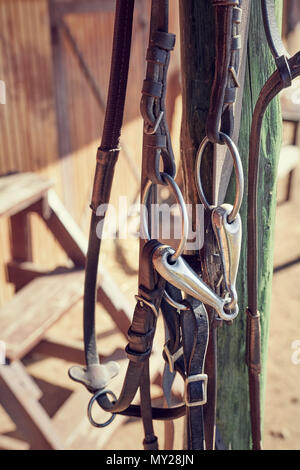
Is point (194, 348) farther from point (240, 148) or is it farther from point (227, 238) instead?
point (240, 148)

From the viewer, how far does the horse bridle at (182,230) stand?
68 cm

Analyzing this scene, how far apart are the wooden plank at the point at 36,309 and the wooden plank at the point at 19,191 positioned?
372 mm

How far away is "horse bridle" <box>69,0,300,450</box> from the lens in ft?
2.24

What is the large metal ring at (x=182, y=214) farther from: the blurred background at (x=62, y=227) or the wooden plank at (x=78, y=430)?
the wooden plank at (x=78, y=430)

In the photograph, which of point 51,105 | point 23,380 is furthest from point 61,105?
point 23,380

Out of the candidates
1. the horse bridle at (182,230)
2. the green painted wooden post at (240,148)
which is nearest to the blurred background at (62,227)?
the green painted wooden post at (240,148)

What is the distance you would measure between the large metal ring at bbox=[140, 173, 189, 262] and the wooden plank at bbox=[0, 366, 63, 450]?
4.10 feet

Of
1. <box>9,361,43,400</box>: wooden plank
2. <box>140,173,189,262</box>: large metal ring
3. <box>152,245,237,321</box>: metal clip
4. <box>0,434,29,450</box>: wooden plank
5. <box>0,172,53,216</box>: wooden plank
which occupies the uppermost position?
<box>140,173,189,262</box>: large metal ring

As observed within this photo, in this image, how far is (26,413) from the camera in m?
1.79

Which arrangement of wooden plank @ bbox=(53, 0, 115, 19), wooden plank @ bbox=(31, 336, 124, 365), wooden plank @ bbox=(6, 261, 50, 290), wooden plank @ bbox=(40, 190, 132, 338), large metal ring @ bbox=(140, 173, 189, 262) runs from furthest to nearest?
wooden plank @ bbox=(53, 0, 115, 19) → wooden plank @ bbox=(6, 261, 50, 290) → wooden plank @ bbox=(31, 336, 124, 365) → wooden plank @ bbox=(40, 190, 132, 338) → large metal ring @ bbox=(140, 173, 189, 262)

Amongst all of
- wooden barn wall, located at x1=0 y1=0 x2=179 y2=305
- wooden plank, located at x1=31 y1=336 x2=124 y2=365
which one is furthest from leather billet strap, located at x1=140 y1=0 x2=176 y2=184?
wooden barn wall, located at x1=0 y1=0 x2=179 y2=305

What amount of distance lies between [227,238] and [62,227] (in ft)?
5.48

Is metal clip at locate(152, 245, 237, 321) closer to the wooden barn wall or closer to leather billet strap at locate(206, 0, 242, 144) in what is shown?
leather billet strap at locate(206, 0, 242, 144)

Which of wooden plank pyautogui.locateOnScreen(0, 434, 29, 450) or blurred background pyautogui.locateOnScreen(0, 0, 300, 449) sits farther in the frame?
wooden plank pyautogui.locateOnScreen(0, 434, 29, 450)
